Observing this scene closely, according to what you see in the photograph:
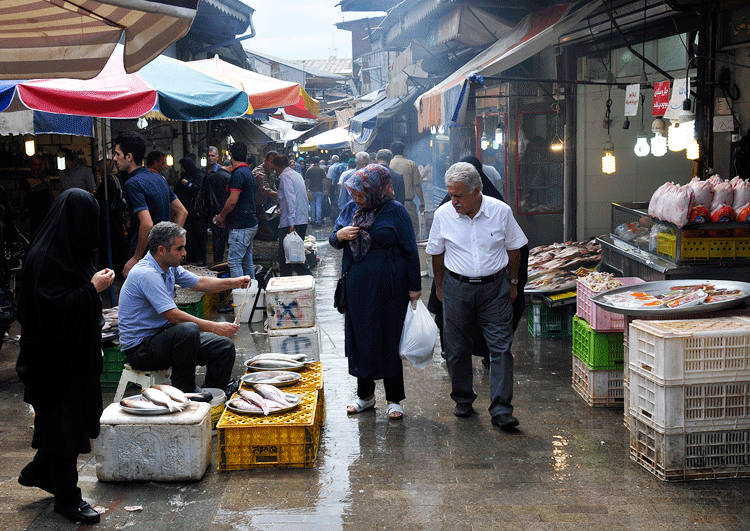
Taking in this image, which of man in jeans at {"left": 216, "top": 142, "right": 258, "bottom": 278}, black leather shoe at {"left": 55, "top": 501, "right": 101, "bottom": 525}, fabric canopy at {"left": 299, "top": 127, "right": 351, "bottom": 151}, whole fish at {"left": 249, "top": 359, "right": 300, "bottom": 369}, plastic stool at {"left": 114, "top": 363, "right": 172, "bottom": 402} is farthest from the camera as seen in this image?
fabric canopy at {"left": 299, "top": 127, "right": 351, "bottom": 151}

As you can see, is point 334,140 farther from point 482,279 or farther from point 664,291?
point 664,291

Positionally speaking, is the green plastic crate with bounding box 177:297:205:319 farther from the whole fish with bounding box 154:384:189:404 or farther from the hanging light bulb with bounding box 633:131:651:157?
the hanging light bulb with bounding box 633:131:651:157

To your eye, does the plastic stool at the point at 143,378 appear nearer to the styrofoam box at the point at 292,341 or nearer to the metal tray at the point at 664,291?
the styrofoam box at the point at 292,341

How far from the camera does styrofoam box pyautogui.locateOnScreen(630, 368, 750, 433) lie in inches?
185

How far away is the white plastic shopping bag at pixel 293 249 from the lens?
1111 centimetres

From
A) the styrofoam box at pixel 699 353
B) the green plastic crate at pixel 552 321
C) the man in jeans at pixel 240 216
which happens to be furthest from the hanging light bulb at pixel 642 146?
the man in jeans at pixel 240 216

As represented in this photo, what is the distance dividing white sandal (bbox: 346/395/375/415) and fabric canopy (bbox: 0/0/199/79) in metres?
3.25

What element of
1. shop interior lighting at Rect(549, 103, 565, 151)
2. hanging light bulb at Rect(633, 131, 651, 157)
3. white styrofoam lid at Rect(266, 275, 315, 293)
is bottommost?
white styrofoam lid at Rect(266, 275, 315, 293)

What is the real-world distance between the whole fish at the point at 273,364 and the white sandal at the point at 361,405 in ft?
2.02

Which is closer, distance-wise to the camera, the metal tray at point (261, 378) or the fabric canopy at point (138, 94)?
the metal tray at point (261, 378)

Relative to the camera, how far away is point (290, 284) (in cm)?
748

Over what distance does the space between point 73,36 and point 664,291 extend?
4449mm

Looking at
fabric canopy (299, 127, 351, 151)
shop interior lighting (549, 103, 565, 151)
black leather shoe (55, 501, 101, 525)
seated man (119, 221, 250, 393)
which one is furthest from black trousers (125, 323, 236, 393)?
fabric canopy (299, 127, 351, 151)

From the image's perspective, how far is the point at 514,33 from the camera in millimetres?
12070
